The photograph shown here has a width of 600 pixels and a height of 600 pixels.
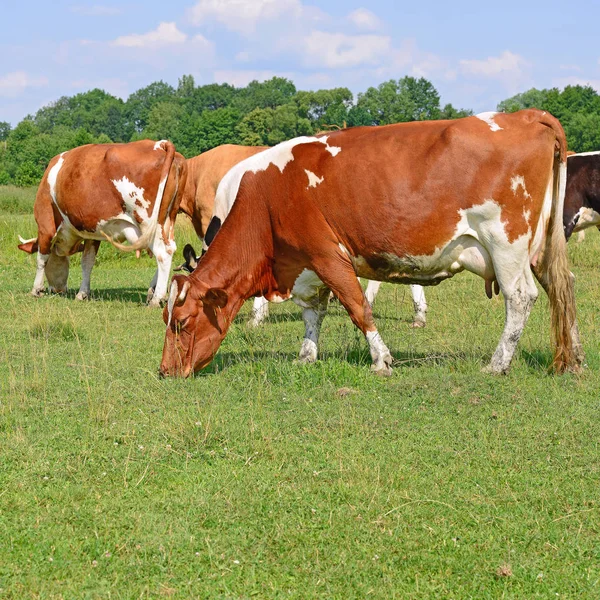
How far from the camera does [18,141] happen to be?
3408 inches

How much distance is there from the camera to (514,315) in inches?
282

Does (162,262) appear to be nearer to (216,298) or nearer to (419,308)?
(419,308)

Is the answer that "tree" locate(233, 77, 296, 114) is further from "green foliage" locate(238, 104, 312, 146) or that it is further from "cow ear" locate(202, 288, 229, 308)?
"cow ear" locate(202, 288, 229, 308)

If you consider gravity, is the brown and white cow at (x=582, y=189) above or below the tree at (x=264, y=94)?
below

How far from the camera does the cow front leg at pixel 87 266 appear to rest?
13.1m

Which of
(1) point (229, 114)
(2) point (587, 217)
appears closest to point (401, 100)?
(1) point (229, 114)

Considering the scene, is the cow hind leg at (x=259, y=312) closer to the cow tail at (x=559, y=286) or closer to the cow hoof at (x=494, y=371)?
the cow hoof at (x=494, y=371)

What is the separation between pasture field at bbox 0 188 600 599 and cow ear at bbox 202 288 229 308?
592mm

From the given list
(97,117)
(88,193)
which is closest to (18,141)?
(97,117)

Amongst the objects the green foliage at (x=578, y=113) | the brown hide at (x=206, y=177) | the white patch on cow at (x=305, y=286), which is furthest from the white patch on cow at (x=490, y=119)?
the green foliage at (x=578, y=113)

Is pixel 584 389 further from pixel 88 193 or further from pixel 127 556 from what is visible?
pixel 88 193

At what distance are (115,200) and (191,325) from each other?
5.36 meters

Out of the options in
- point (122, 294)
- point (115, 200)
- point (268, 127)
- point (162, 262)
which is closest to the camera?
point (115, 200)

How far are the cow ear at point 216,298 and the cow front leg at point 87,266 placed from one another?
236 inches
